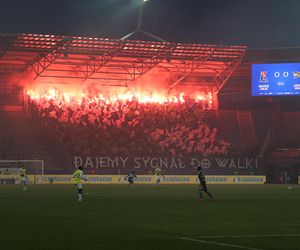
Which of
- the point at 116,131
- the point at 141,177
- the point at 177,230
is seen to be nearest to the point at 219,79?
the point at 116,131

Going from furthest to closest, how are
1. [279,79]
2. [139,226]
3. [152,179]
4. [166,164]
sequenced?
[279,79] → [166,164] → [152,179] → [139,226]

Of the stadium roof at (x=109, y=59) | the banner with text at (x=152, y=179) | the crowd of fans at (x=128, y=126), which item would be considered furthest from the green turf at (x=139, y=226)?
the crowd of fans at (x=128, y=126)

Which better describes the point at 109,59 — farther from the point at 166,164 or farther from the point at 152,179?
the point at 152,179

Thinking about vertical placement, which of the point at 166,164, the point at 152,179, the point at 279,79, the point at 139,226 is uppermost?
the point at 279,79

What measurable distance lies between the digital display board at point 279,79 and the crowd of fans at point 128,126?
30.3ft

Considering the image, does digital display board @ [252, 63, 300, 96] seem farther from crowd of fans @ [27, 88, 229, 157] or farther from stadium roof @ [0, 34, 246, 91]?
crowd of fans @ [27, 88, 229, 157]

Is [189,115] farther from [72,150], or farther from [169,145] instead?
[72,150]

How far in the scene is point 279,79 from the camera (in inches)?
3174

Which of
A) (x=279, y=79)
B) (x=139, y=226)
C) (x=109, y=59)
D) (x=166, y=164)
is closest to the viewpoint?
(x=139, y=226)

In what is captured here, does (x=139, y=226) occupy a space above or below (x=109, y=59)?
below

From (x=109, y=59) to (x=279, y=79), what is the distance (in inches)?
764

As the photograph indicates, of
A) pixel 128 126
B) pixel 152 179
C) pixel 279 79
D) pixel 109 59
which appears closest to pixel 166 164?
pixel 152 179

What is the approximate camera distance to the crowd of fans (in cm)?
8050

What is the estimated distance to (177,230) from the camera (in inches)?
→ 793
